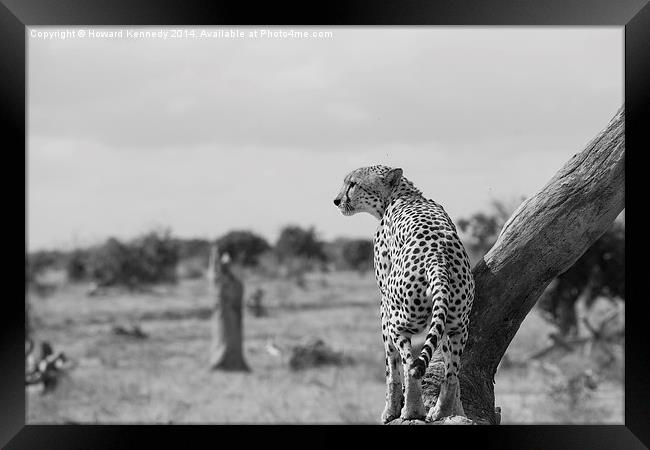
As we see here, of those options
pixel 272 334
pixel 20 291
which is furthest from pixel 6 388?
pixel 272 334

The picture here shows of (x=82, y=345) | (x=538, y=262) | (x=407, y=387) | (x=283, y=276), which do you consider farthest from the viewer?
(x=283, y=276)

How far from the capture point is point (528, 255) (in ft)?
18.3

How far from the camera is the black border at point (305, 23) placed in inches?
231

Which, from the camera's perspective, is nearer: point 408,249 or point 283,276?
point 408,249

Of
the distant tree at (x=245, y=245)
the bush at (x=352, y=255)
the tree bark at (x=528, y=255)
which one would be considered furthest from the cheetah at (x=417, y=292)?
the distant tree at (x=245, y=245)

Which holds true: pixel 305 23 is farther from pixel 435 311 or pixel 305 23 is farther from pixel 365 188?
pixel 435 311

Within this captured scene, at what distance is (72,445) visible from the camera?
5.89 meters

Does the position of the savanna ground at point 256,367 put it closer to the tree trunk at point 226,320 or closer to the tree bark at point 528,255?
the tree trunk at point 226,320

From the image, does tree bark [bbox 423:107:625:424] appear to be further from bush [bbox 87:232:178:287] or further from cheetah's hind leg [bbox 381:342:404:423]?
bush [bbox 87:232:178:287]

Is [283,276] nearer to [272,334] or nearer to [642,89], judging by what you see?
[272,334]

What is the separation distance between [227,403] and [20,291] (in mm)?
17957

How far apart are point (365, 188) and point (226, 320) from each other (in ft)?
62.1

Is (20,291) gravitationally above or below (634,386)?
above

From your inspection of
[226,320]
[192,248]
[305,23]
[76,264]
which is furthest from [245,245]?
[305,23]
